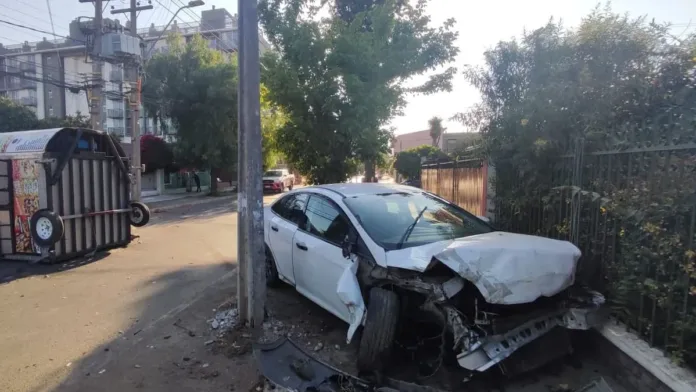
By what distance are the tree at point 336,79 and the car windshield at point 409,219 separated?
199 inches

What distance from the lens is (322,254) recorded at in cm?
440

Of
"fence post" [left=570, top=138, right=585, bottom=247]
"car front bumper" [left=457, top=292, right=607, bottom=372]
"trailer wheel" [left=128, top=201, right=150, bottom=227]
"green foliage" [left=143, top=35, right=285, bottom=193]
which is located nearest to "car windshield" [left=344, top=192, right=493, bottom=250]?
"fence post" [left=570, top=138, right=585, bottom=247]

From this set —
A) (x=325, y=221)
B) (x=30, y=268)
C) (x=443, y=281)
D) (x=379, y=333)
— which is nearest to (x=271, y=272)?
(x=325, y=221)

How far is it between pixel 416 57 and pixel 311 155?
3.74 metres

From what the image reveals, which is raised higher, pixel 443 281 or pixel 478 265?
pixel 478 265

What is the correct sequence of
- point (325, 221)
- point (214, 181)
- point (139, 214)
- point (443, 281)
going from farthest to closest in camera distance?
point (214, 181), point (139, 214), point (325, 221), point (443, 281)

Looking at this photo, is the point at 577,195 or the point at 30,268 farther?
the point at 30,268

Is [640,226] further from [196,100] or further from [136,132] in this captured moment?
[196,100]

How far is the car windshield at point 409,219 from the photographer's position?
3977 millimetres

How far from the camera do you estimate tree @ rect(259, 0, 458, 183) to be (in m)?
9.74

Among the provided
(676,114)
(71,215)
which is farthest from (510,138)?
(71,215)

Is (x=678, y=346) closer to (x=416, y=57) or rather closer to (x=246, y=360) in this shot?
(x=246, y=360)

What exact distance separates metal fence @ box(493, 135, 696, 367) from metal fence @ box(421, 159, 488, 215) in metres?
2.52

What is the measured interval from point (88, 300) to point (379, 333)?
14.3ft
